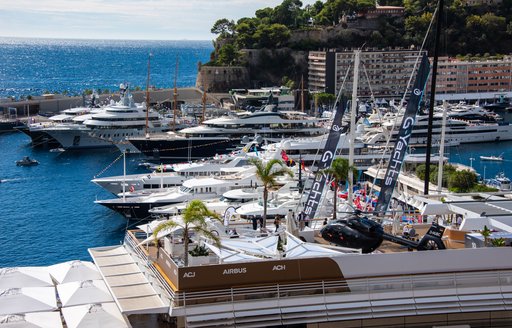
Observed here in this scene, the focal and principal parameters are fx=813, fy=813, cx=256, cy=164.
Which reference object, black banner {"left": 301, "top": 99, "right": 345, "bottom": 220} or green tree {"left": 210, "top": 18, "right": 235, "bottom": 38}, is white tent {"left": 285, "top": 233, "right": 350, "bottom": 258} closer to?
black banner {"left": 301, "top": 99, "right": 345, "bottom": 220}

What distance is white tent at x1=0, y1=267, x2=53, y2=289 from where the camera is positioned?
25625 millimetres

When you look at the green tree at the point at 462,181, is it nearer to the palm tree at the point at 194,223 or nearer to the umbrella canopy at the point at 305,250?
the palm tree at the point at 194,223

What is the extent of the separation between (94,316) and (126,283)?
1.36 metres

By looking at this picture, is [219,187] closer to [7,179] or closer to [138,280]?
[7,179]

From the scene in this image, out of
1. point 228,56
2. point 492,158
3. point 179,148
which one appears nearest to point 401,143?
point 492,158

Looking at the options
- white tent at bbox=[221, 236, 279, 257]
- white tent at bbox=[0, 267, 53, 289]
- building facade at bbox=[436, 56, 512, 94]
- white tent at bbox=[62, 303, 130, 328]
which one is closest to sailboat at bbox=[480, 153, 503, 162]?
building facade at bbox=[436, 56, 512, 94]

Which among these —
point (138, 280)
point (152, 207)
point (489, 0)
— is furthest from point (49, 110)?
point (138, 280)

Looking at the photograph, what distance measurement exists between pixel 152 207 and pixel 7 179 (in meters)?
23.9

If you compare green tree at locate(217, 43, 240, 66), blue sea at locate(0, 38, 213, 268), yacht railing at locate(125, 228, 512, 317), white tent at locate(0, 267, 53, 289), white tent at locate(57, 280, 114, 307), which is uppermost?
green tree at locate(217, 43, 240, 66)

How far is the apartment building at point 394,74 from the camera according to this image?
12431 cm

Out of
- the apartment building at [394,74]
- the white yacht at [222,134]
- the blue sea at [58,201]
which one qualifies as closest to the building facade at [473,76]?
the apartment building at [394,74]

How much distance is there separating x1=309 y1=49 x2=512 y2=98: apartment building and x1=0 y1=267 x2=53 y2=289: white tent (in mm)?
99592

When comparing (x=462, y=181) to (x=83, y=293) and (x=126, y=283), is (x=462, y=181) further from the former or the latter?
(x=126, y=283)

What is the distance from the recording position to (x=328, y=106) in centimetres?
11531
